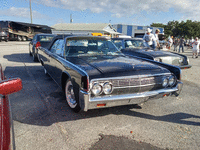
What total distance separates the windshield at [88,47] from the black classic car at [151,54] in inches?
79.9

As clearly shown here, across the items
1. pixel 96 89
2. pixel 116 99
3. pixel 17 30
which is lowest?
pixel 116 99

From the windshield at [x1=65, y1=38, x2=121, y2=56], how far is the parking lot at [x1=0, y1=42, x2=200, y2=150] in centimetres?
118

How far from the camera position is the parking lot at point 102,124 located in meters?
2.43

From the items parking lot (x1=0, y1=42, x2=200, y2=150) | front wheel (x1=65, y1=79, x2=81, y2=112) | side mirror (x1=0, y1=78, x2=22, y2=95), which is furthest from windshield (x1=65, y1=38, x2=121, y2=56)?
side mirror (x1=0, y1=78, x2=22, y2=95)

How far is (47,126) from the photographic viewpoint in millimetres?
2822

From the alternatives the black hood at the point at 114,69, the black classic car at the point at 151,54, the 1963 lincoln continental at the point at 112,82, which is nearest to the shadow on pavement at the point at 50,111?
the 1963 lincoln continental at the point at 112,82

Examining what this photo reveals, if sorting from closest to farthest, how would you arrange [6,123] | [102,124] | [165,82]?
1. [6,123]
2. [102,124]
3. [165,82]

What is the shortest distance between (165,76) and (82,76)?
5.31ft

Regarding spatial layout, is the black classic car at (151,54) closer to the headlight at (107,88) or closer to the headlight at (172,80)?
the headlight at (172,80)

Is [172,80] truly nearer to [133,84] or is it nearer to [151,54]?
[133,84]

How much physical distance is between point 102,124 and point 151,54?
3935 millimetres

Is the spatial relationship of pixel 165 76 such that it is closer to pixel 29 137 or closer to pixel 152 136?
pixel 152 136

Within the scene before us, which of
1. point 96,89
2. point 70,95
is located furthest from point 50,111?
point 96,89

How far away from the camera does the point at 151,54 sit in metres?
6.02
